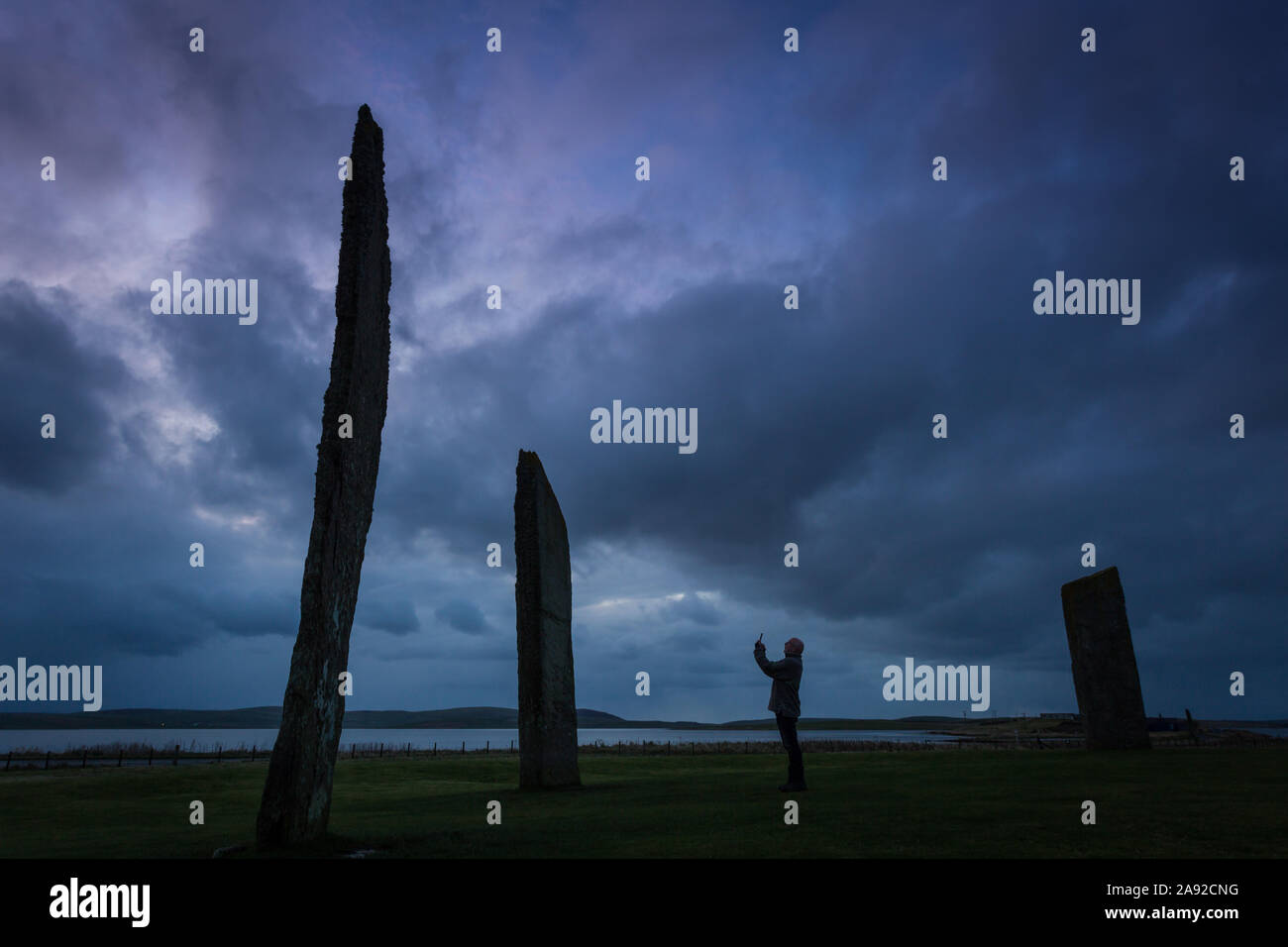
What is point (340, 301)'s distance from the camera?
10195mm

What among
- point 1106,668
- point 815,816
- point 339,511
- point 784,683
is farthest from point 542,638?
point 1106,668

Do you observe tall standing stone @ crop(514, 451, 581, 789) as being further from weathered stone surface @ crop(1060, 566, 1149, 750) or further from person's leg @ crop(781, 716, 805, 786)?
weathered stone surface @ crop(1060, 566, 1149, 750)

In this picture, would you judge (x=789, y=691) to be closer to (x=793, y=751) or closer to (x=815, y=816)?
(x=793, y=751)

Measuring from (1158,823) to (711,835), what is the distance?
4.73m

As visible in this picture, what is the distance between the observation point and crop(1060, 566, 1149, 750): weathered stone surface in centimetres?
1981

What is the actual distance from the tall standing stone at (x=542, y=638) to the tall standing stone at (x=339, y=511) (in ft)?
21.8

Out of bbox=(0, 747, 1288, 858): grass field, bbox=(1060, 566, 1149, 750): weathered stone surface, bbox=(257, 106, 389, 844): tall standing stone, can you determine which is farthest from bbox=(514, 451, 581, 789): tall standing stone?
bbox=(1060, 566, 1149, 750): weathered stone surface

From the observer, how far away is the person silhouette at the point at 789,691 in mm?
11312

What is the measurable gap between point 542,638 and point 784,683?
20.6 feet

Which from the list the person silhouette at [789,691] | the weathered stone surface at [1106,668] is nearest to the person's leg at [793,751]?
the person silhouette at [789,691]

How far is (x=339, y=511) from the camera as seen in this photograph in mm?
9547
